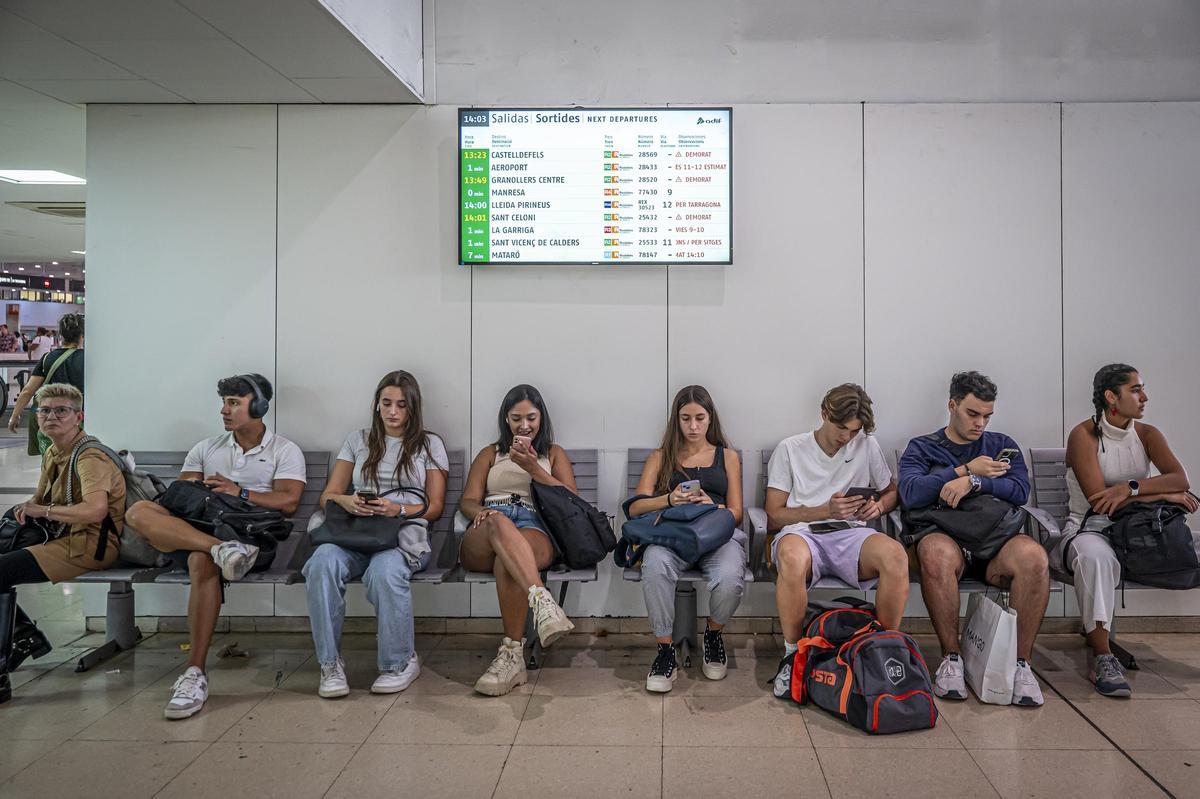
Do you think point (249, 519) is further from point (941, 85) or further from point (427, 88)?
point (941, 85)

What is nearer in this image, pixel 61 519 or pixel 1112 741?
pixel 1112 741

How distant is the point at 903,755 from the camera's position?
9.81 ft

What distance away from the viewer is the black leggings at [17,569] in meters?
3.62

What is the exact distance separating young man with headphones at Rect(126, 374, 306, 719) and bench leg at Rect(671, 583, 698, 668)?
200cm

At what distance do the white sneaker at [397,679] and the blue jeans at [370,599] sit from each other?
1.0 inches

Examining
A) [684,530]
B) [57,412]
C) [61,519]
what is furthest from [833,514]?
[57,412]

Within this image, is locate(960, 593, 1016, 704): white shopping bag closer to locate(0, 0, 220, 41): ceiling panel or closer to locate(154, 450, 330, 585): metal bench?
locate(154, 450, 330, 585): metal bench

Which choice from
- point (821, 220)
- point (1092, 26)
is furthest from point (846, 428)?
point (1092, 26)

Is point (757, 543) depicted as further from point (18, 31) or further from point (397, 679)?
point (18, 31)

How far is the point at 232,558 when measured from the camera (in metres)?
3.62

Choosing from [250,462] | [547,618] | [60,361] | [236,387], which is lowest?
[547,618]

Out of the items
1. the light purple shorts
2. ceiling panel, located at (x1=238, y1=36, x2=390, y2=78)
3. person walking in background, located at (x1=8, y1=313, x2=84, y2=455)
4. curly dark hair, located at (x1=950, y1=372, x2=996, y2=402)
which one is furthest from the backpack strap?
curly dark hair, located at (x1=950, y1=372, x2=996, y2=402)

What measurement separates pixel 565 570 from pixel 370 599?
901mm

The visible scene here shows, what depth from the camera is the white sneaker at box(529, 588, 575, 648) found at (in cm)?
343
